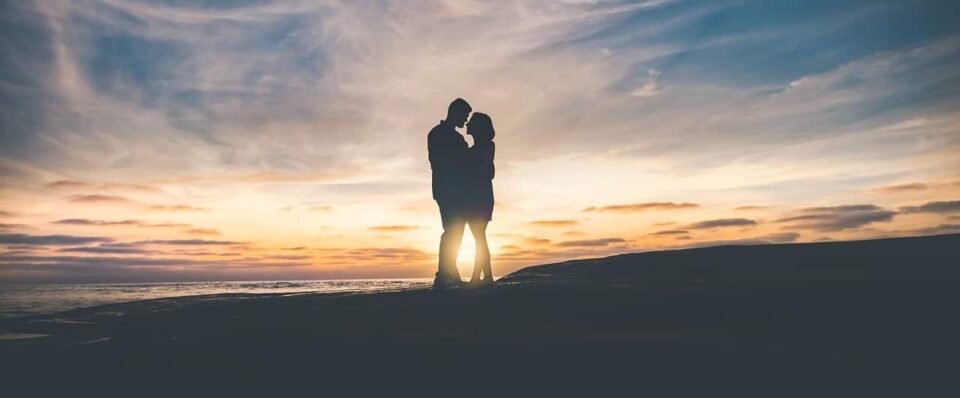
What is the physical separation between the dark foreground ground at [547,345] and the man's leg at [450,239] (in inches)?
102

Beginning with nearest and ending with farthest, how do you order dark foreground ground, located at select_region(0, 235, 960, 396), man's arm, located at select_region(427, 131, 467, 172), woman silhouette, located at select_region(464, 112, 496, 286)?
dark foreground ground, located at select_region(0, 235, 960, 396)
man's arm, located at select_region(427, 131, 467, 172)
woman silhouette, located at select_region(464, 112, 496, 286)

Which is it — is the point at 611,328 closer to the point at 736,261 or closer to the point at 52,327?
the point at 52,327

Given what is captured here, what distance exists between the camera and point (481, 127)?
8133mm

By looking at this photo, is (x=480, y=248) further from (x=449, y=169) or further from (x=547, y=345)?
(x=547, y=345)

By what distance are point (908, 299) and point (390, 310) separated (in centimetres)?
422

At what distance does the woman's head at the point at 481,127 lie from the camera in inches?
320

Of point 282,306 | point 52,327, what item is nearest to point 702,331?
point 282,306

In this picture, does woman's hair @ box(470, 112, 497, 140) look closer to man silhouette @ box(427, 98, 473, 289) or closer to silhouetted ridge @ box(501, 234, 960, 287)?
man silhouette @ box(427, 98, 473, 289)

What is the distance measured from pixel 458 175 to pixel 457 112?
1.00 meters

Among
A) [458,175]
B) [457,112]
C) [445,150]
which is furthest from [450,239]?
[457,112]

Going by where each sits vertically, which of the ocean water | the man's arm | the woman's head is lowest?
the ocean water

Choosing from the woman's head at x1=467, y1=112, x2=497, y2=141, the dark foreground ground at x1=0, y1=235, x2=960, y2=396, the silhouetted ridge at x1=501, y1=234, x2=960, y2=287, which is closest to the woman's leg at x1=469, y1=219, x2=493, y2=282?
the silhouetted ridge at x1=501, y1=234, x2=960, y2=287

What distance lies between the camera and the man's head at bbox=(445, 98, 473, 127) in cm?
805

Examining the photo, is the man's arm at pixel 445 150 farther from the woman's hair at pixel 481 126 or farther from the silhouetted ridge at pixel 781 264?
the silhouetted ridge at pixel 781 264
